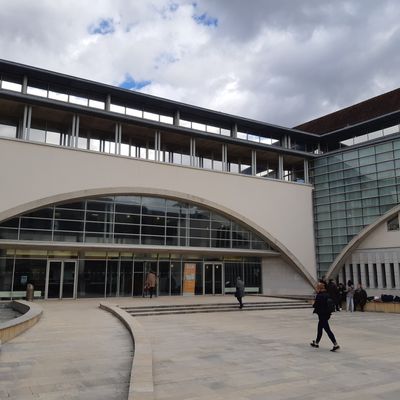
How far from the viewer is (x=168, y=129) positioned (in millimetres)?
26984

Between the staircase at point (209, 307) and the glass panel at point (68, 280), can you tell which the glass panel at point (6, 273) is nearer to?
the glass panel at point (68, 280)

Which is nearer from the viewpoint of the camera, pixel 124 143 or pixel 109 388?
pixel 109 388

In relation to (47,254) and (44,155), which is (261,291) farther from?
(44,155)

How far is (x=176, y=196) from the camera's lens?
1029 inches

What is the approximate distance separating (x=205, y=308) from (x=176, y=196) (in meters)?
8.43

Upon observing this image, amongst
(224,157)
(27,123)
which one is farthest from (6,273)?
(224,157)

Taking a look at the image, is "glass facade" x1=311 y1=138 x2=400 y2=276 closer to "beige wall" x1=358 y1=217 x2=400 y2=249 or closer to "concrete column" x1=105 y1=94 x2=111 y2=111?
"beige wall" x1=358 y1=217 x2=400 y2=249

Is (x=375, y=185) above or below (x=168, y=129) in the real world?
below

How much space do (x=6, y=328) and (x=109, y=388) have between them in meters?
4.81

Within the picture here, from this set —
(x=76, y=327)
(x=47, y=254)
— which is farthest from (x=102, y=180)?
(x=76, y=327)

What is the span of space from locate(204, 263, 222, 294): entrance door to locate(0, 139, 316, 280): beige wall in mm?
3795

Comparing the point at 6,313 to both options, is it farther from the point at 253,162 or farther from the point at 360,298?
the point at 253,162

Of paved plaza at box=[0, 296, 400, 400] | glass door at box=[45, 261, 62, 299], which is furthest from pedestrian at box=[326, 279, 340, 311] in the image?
glass door at box=[45, 261, 62, 299]

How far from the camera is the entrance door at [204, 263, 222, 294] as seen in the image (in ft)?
92.6
